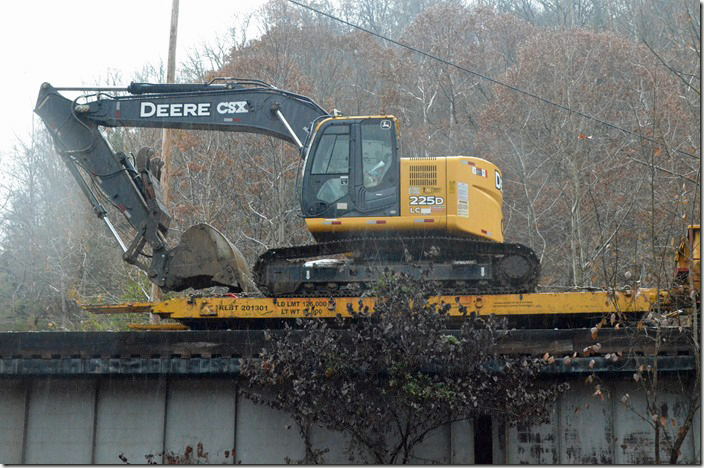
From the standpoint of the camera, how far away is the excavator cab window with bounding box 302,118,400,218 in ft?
41.7

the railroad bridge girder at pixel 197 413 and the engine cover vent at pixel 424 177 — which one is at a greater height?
the engine cover vent at pixel 424 177

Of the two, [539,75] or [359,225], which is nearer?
[359,225]

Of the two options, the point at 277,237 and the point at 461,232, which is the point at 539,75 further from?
the point at 461,232

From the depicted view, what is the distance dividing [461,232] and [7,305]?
970 inches

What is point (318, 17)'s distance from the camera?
43750 millimetres

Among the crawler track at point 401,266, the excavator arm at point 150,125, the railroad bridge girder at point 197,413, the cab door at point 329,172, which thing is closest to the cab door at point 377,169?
the cab door at point 329,172

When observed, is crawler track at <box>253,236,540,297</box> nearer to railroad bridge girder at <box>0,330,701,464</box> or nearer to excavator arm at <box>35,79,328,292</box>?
excavator arm at <box>35,79,328,292</box>

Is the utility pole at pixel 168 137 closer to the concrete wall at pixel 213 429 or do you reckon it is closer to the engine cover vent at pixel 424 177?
the engine cover vent at pixel 424 177

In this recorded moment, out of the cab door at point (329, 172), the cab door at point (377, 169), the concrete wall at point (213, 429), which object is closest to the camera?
the concrete wall at point (213, 429)

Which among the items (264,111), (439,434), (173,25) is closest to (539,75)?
(173,25)

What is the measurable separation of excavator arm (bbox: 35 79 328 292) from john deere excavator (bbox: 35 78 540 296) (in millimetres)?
23

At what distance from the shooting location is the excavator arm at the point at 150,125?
44.8 feet

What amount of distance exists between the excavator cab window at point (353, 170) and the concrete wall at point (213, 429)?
304 cm

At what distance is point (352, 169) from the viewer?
42.1 feet
